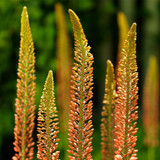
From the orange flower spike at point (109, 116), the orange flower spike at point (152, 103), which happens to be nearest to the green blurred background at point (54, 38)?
the orange flower spike at point (152, 103)

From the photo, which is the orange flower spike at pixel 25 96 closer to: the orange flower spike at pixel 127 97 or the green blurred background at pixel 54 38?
the orange flower spike at pixel 127 97

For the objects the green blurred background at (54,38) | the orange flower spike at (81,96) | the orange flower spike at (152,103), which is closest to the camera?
the orange flower spike at (81,96)

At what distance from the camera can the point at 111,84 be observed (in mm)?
1009

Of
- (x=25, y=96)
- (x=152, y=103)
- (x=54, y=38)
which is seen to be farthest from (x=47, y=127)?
(x=54, y=38)

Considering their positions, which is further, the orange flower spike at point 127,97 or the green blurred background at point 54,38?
the green blurred background at point 54,38

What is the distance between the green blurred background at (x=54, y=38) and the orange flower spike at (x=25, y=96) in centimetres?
274

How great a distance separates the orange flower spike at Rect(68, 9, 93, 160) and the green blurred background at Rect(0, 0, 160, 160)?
2.78 m

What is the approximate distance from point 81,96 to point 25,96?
0.13 meters

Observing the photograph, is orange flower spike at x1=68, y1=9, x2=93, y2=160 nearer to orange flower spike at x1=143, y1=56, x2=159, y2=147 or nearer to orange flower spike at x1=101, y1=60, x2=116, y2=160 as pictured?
orange flower spike at x1=101, y1=60, x2=116, y2=160

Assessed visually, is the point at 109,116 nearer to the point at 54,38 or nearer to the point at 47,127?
the point at 47,127

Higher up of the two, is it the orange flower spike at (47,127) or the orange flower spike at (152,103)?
the orange flower spike at (152,103)

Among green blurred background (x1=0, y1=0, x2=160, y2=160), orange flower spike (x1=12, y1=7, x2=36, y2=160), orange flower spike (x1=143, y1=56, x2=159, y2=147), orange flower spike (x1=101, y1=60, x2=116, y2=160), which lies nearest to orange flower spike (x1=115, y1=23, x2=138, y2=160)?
orange flower spike (x1=101, y1=60, x2=116, y2=160)

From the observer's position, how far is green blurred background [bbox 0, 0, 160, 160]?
5793mm

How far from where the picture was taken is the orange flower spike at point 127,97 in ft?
3.08
